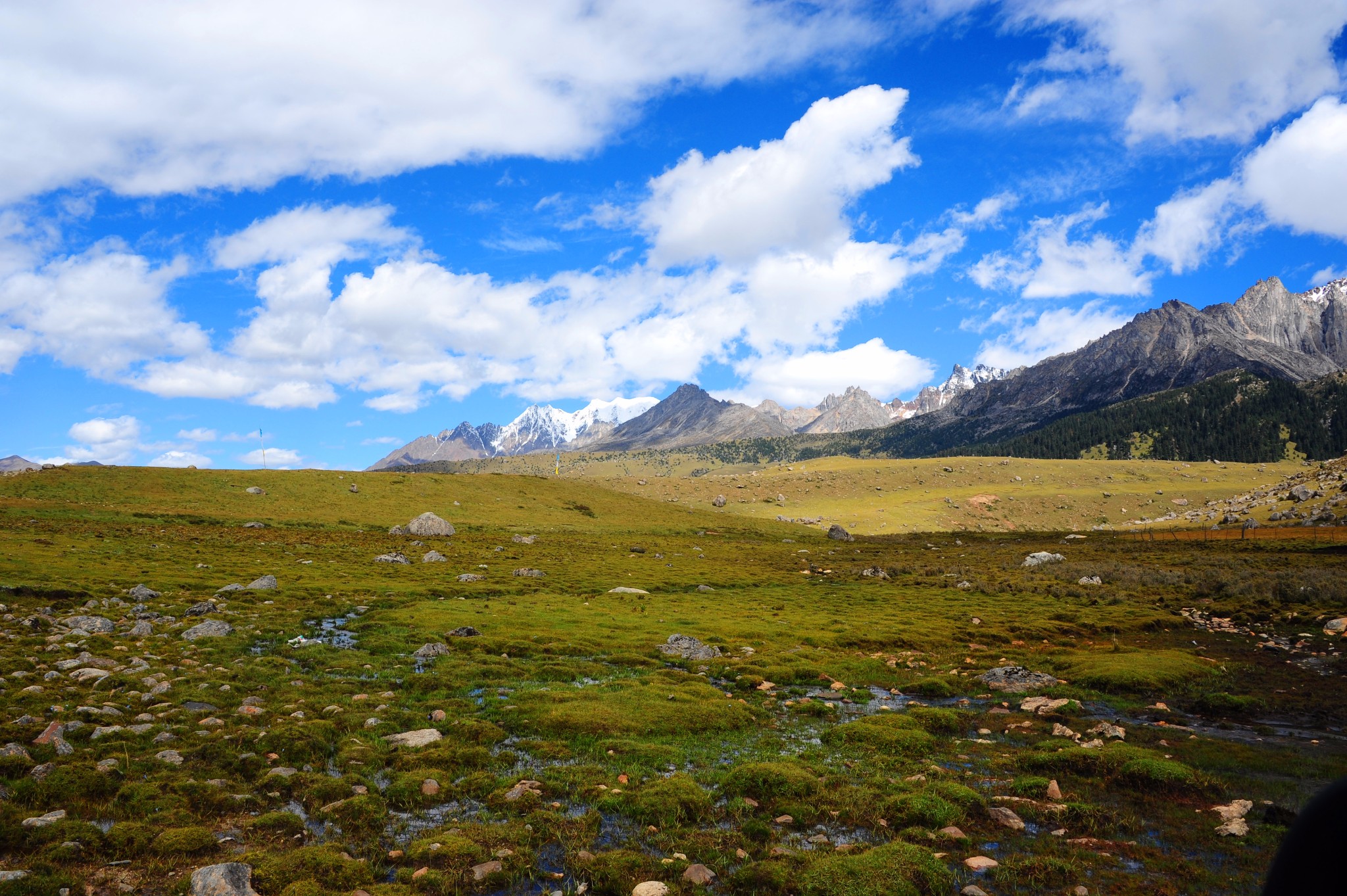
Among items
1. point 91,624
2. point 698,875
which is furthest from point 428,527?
point 698,875

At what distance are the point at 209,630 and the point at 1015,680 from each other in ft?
122

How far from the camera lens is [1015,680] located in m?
28.2

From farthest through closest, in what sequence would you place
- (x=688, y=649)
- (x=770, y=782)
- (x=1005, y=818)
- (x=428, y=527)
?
(x=428, y=527)
(x=688, y=649)
(x=770, y=782)
(x=1005, y=818)

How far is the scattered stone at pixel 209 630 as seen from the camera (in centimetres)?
3008

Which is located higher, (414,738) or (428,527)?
(428,527)

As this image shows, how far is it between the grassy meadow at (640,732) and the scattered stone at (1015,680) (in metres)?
0.66

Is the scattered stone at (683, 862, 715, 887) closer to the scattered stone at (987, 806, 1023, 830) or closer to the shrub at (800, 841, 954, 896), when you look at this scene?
the shrub at (800, 841, 954, 896)

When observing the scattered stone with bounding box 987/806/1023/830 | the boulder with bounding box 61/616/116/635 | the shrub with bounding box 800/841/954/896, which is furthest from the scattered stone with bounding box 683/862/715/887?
the boulder with bounding box 61/616/116/635

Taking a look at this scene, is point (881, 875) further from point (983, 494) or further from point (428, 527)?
point (983, 494)

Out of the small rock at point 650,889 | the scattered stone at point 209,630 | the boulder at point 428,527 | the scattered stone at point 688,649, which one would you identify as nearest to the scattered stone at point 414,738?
the small rock at point 650,889

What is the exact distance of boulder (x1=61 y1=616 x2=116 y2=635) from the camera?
2936 centimetres

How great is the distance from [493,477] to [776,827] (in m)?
132

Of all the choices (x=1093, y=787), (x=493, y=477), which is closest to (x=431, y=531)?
(x=493, y=477)

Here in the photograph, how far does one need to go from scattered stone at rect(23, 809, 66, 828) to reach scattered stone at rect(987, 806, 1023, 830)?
19.7 metres
